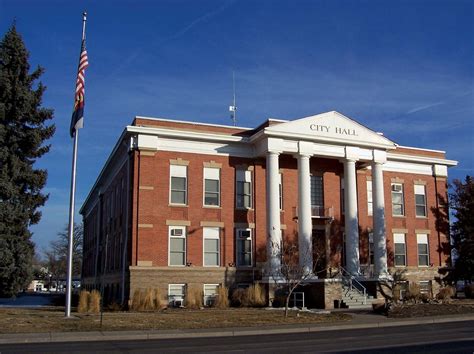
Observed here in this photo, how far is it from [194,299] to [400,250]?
648 inches

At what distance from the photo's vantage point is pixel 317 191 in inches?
1452

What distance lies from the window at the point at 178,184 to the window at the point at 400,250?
1555 centimetres

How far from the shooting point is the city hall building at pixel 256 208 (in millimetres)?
31859

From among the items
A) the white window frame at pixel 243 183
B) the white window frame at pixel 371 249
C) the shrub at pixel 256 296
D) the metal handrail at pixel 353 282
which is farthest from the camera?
the white window frame at pixel 371 249

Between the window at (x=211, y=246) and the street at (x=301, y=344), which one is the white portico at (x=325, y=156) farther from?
the street at (x=301, y=344)

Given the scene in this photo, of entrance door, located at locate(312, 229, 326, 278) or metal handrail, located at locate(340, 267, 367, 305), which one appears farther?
entrance door, located at locate(312, 229, 326, 278)

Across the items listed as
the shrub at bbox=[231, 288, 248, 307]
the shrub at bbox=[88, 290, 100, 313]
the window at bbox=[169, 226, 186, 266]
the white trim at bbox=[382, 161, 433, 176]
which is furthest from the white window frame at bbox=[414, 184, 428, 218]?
the shrub at bbox=[88, 290, 100, 313]

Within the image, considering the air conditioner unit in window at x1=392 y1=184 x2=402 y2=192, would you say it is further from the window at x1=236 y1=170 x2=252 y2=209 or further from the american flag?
the american flag

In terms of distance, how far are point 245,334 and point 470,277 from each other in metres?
25.7

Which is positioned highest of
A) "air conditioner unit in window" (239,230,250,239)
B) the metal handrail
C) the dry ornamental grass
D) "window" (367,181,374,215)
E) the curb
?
"window" (367,181,374,215)

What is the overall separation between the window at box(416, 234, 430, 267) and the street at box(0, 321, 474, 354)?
21.0 metres

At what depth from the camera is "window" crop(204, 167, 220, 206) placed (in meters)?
33.9

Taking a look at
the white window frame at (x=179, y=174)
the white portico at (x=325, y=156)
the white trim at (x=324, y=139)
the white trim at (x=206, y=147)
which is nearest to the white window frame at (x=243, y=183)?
the white trim at (x=206, y=147)

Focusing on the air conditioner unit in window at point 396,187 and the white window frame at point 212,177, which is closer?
the white window frame at point 212,177
